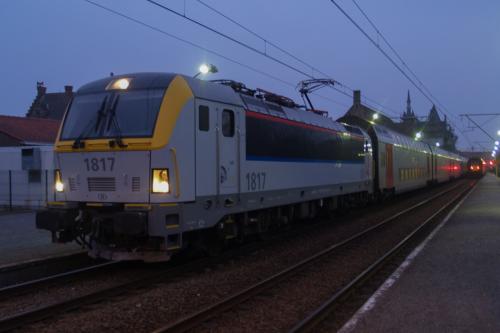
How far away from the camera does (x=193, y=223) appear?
9.03 meters

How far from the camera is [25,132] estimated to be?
113 feet

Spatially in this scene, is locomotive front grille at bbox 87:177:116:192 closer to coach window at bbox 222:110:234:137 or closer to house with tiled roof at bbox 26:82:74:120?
coach window at bbox 222:110:234:137

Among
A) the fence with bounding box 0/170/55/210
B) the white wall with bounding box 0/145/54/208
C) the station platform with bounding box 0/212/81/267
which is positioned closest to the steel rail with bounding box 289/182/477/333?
the station platform with bounding box 0/212/81/267

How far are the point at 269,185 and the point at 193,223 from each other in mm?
3266

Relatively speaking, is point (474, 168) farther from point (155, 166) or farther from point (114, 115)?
point (155, 166)

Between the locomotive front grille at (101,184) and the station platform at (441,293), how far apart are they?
14.6 ft

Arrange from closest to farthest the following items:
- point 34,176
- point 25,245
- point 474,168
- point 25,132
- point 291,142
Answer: point 25,245, point 291,142, point 34,176, point 25,132, point 474,168

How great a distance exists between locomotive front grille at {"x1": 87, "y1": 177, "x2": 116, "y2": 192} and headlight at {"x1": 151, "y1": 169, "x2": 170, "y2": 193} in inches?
31.4

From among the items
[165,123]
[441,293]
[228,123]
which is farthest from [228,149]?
[441,293]

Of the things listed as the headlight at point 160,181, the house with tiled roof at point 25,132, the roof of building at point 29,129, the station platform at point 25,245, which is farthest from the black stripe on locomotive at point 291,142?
the roof of building at point 29,129

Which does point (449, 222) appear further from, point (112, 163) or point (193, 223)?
point (112, 163)

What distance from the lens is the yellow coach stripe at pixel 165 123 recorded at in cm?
859

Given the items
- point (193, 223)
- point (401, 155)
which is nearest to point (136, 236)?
point (193, 223)

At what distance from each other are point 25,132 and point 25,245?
24.8m
